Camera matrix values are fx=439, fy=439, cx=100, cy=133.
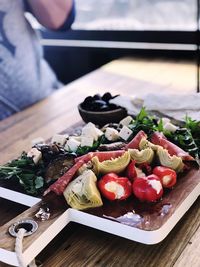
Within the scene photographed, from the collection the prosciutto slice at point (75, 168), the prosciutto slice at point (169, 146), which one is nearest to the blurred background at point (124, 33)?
the prosciutto slice at point (169, 146)

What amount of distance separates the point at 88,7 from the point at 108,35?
0.18 m

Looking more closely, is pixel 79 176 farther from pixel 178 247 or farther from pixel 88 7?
pixel 88 7

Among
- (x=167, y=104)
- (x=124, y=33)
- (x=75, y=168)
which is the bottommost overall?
(x=124, y=33)

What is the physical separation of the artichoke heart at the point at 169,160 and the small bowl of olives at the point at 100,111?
0.31 m

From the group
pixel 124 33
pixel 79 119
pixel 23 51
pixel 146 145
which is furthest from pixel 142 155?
pixel 124 33

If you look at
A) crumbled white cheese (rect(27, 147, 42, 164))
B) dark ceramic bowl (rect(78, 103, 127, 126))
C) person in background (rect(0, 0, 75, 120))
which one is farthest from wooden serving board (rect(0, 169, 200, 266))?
person in background (rect(0, 0, 75, 120))

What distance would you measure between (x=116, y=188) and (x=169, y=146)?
0.20m

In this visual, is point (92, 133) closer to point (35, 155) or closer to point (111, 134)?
point (111, 134)

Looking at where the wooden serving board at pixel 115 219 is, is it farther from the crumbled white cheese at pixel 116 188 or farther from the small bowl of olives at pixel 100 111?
the small bowl of olives at pixel 100 111

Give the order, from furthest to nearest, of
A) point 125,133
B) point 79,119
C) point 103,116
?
1. point 79,119
2. point 103,116
3. point 125,133

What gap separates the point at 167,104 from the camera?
4.18 feet

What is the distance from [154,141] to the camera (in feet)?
3.17

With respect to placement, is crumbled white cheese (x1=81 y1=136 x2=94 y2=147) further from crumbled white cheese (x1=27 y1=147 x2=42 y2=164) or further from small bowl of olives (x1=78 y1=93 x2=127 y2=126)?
small bowl of olives (x1=78 y1=93 x2=127 y2=126)

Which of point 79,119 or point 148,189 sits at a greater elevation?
point 148,189
